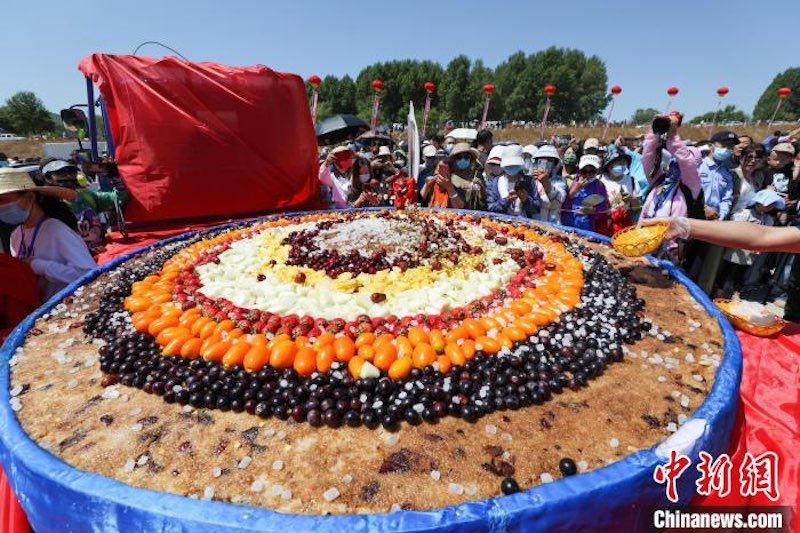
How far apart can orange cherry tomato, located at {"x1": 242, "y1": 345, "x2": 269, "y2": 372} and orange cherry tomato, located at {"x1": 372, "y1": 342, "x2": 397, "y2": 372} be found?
861 millimetres

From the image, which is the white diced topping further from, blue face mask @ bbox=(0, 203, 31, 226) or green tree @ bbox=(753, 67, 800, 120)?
green tree @ bbox=(753, 67, 800, 120)

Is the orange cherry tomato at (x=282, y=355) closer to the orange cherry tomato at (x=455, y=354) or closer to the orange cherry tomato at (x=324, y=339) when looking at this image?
the orange cherry tomato at (x=324, y=339)

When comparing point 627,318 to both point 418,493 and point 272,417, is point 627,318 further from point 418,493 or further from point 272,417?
point 272,417

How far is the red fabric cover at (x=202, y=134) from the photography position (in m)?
7.85

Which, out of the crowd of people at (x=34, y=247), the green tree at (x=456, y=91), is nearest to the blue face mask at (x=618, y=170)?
the crowd of people at (x=34, y=247)

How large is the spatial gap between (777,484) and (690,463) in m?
1.01

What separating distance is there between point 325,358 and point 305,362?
15 centimetres

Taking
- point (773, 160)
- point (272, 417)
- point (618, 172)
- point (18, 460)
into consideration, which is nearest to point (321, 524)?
point (272, 417)

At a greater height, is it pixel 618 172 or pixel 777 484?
pixel 618 172

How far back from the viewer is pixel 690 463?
94.2 inches

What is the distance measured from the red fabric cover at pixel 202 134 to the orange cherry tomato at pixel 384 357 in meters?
7.34

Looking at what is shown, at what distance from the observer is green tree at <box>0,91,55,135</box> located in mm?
57906

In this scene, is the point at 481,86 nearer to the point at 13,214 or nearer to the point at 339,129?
the point at 339,129

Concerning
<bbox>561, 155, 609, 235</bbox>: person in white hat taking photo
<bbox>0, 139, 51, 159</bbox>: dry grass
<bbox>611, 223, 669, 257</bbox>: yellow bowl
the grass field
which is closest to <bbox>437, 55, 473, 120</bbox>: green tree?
the grass field
